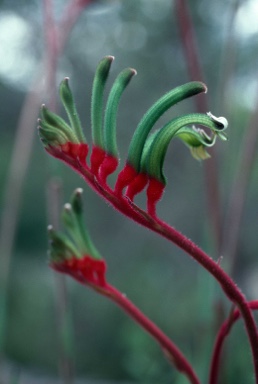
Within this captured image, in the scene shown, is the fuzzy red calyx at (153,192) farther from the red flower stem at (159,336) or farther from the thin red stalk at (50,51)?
the thin red stalk at (50,51)

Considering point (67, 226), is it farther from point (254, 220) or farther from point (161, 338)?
point (254, 220)

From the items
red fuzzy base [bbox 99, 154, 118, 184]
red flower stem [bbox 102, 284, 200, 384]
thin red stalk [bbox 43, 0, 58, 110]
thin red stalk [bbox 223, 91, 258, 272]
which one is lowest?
red flower stem [bbox 102, 284, 200, 384]

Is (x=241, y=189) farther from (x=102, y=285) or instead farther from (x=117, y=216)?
(x=117, y=216)

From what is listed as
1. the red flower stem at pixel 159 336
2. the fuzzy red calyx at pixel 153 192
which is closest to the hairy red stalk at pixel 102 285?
the red flower stem at pixel 159 336

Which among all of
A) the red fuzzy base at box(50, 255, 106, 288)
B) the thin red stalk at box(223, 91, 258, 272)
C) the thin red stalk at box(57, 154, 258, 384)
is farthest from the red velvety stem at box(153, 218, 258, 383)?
the thin red stalk at box(223, 91, 258, 272)

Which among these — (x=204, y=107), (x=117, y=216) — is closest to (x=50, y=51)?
(x=204, y=107)

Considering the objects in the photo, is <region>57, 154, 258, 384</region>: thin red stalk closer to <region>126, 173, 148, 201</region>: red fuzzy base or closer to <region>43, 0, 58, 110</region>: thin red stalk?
<region>126, 173, 148, 201</region>: red fuzzy base
